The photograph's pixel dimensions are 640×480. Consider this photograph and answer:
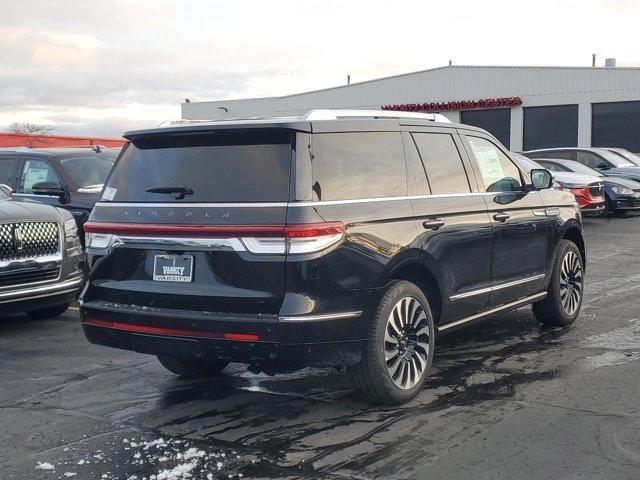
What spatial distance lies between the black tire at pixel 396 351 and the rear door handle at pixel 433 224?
432mm

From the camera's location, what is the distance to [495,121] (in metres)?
42.7

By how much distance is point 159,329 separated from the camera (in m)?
4.78

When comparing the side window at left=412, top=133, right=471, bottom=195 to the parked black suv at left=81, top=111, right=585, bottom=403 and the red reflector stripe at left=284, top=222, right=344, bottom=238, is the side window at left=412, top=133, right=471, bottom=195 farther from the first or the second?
the red reflector stripe at left=284, top=222, right=344, bottom=238

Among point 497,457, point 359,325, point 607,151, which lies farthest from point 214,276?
point 607,151

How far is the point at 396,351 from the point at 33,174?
7.36 m

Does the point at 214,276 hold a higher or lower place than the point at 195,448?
higher

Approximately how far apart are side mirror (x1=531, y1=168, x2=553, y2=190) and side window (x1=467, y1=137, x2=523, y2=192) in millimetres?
216

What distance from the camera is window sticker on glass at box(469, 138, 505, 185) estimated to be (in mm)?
6285

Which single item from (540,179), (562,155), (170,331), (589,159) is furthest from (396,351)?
(589,159)

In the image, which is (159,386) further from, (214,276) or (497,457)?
(497,457)

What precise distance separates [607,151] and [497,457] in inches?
703

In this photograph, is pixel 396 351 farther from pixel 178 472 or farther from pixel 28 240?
pixel 28 240

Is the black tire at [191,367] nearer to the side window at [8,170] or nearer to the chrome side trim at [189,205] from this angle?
the chrome side trim at [189,205]

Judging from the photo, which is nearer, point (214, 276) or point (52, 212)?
point (214, 276)
